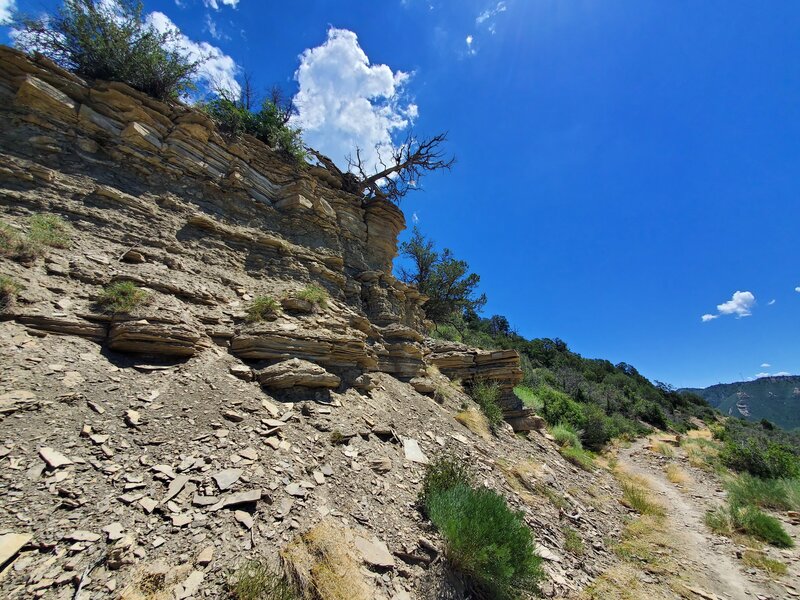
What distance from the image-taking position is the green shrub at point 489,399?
429 inches

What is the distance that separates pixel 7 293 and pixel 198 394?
285 centimetres

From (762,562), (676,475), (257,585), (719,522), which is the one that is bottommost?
(257,585)

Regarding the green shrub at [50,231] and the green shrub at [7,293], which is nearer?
the green shrub at [7,293]

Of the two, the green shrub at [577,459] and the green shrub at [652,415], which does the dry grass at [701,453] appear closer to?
the green shrub at [577,459]

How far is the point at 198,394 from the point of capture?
4.91m

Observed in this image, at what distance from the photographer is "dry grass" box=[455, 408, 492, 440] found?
936 centimetres

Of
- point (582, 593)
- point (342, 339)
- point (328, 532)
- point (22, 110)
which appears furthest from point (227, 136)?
point (582, 593)

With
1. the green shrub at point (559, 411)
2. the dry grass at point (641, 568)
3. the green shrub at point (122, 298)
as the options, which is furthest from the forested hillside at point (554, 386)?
the green shrub at point (122, 298)

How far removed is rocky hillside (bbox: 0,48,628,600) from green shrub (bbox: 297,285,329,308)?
0.13 meters

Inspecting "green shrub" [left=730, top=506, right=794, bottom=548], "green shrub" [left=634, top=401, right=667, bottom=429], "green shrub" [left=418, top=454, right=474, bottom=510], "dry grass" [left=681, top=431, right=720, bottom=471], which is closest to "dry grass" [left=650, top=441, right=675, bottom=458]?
"dry grass" [left=681, top=431, right=720, bottom=471]

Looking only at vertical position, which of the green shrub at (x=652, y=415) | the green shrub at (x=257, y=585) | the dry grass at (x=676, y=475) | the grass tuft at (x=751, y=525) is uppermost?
the green shrub at (x=652, y=415)

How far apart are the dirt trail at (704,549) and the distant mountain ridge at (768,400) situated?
91.1m

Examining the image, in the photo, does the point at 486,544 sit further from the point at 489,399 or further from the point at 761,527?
the point at 761,527

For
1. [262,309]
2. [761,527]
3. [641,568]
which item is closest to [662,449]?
[761,527]
